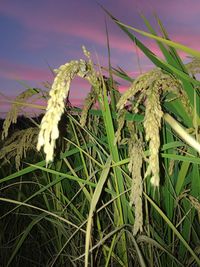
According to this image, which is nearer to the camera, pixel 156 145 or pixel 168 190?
pixel 156 145

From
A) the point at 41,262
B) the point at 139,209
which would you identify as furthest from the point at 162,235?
the point at 41,262

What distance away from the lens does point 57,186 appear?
2580 mm

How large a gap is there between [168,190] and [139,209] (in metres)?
0.51

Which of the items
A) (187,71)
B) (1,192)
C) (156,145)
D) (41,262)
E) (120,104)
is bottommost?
(41,262)

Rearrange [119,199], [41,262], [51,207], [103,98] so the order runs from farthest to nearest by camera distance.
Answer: [41,262]
[51,207]
[119,199]
[103,98]

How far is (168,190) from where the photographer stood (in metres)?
1.81

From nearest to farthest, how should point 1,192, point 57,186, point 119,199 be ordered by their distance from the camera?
point 119,199 < point 57,186 < point 1,192

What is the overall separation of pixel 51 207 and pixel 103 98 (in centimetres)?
144

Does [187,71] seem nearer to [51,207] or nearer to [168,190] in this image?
[168,190]

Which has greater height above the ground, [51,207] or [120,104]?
[120,104]

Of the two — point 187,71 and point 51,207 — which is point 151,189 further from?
point 51,207

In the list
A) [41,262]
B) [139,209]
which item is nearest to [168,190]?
[139,209]

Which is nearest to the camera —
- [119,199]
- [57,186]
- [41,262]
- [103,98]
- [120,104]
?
[120,104]

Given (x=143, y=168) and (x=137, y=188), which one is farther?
(x=143, y=168)
